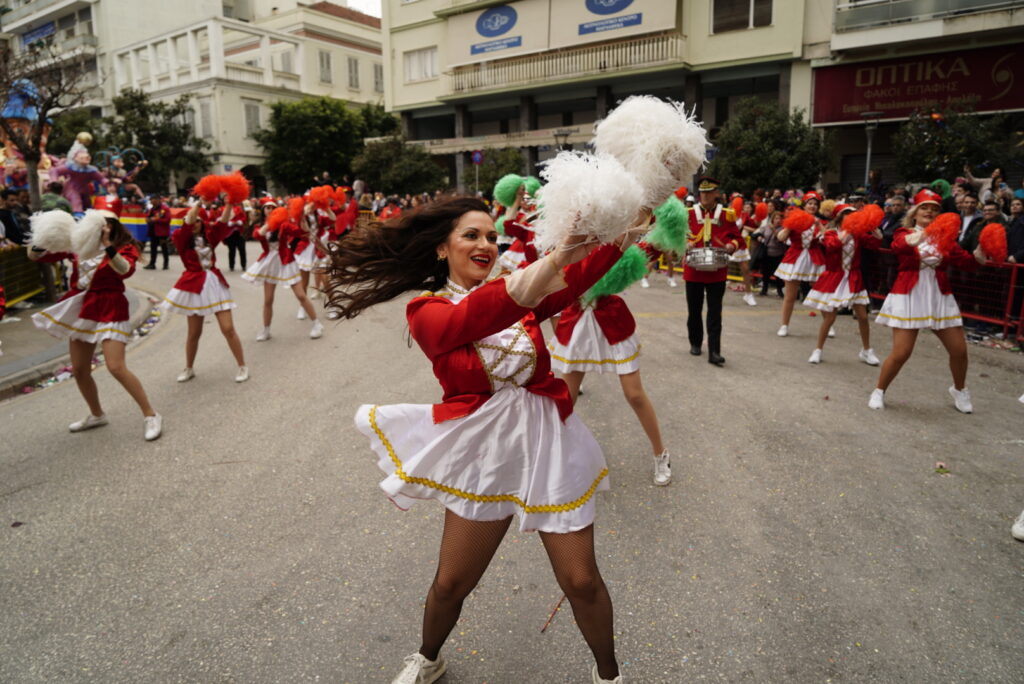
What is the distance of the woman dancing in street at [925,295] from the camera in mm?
5180

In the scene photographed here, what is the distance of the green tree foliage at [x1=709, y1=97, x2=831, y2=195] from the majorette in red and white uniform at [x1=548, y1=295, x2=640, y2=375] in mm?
16103

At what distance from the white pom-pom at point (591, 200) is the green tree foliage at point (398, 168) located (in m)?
31.1

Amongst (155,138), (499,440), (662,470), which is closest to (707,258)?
(662,470)

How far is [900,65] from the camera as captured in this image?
21.2m

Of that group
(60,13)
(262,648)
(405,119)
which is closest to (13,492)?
(262,648)

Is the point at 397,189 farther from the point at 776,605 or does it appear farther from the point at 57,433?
the point at 776,605

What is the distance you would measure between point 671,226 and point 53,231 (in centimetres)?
429

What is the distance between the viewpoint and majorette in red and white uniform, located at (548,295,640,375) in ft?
13.9

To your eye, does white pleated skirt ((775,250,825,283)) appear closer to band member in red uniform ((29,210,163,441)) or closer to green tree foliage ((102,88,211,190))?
band member in red uniform ((29,210,163,441))

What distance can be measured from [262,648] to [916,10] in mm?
25094

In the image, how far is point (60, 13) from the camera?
4906 centimetres

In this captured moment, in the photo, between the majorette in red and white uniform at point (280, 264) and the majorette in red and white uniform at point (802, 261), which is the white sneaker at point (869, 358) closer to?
the majorette in red and white uniform at point (802, 261)

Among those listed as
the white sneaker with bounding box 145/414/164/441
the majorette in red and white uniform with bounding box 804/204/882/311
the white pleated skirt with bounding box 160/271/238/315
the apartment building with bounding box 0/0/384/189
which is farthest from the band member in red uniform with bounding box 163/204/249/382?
the apartment building with bounding box 0/0/384/189

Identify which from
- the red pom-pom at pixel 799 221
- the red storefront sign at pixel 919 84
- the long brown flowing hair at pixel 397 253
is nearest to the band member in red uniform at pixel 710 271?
the red pom-pom at pixel 799 221
